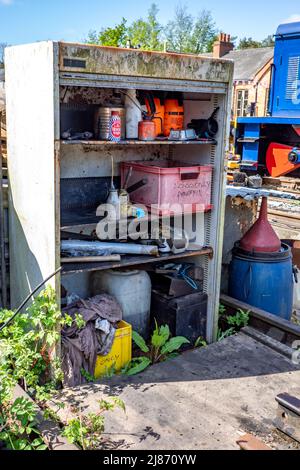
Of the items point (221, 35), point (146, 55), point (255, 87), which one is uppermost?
point (221, 35)

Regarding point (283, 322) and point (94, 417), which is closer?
point (94, 417)

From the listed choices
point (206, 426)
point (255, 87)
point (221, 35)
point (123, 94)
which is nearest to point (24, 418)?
point (206, 426)

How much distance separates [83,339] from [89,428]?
0.76 metres

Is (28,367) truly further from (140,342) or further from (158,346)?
(158,346)

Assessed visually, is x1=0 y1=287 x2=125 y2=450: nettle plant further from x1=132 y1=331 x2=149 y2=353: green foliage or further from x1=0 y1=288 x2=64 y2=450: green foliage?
x1=132 y1=331 x2=149 y2=353: green foliage

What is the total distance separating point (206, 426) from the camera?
10.2ft

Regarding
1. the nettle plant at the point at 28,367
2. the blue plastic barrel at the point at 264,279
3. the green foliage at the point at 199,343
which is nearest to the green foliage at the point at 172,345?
the green foliage at the point at 199,343

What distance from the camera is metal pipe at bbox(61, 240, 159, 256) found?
3.75 m

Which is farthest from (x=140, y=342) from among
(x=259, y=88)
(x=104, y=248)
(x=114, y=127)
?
(x=259, y=88)

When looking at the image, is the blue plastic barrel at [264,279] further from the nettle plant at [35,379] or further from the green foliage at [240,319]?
the nettle plant at [35,379]

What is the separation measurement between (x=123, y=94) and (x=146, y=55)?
0.54m

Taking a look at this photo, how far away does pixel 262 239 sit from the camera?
4766 millimetres

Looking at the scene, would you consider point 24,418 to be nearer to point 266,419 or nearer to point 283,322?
point 266,419

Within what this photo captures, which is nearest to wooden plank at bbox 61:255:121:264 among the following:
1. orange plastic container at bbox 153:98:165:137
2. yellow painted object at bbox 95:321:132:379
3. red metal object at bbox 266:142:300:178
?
yellow painted object at bbox 95:321:132:379
